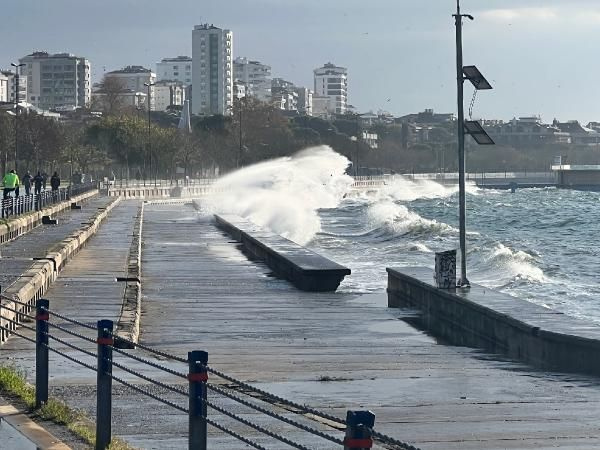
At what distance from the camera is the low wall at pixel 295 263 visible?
2789 centimetres

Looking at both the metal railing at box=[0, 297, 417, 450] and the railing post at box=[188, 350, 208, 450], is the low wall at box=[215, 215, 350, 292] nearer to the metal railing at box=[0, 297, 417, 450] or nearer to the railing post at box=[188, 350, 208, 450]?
the metal railing at box=[0, 297, 417, 450]

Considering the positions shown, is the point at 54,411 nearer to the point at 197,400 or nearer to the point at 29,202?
the point at 197,400

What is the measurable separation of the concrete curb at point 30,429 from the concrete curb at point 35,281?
189cm

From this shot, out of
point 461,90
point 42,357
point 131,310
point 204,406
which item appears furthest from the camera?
point 131,310

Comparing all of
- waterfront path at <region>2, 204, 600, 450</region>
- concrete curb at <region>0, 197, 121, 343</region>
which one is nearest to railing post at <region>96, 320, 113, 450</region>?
waterfront path at <region>2, 204, 600, 450</region>

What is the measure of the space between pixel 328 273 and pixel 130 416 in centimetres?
1652

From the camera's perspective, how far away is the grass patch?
1039 centimetres

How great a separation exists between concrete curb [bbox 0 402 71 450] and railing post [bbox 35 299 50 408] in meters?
0.24

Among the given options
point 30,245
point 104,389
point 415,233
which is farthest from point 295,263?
point 415,233

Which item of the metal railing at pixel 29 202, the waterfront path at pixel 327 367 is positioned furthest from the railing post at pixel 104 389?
the metal railing at pixel 29 202

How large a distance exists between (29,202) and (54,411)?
136ft

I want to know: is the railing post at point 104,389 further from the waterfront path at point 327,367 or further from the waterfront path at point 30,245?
the waterfront path at point 30,245

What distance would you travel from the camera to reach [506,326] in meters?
17.8

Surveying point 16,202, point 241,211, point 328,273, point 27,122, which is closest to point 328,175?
point 27,122
